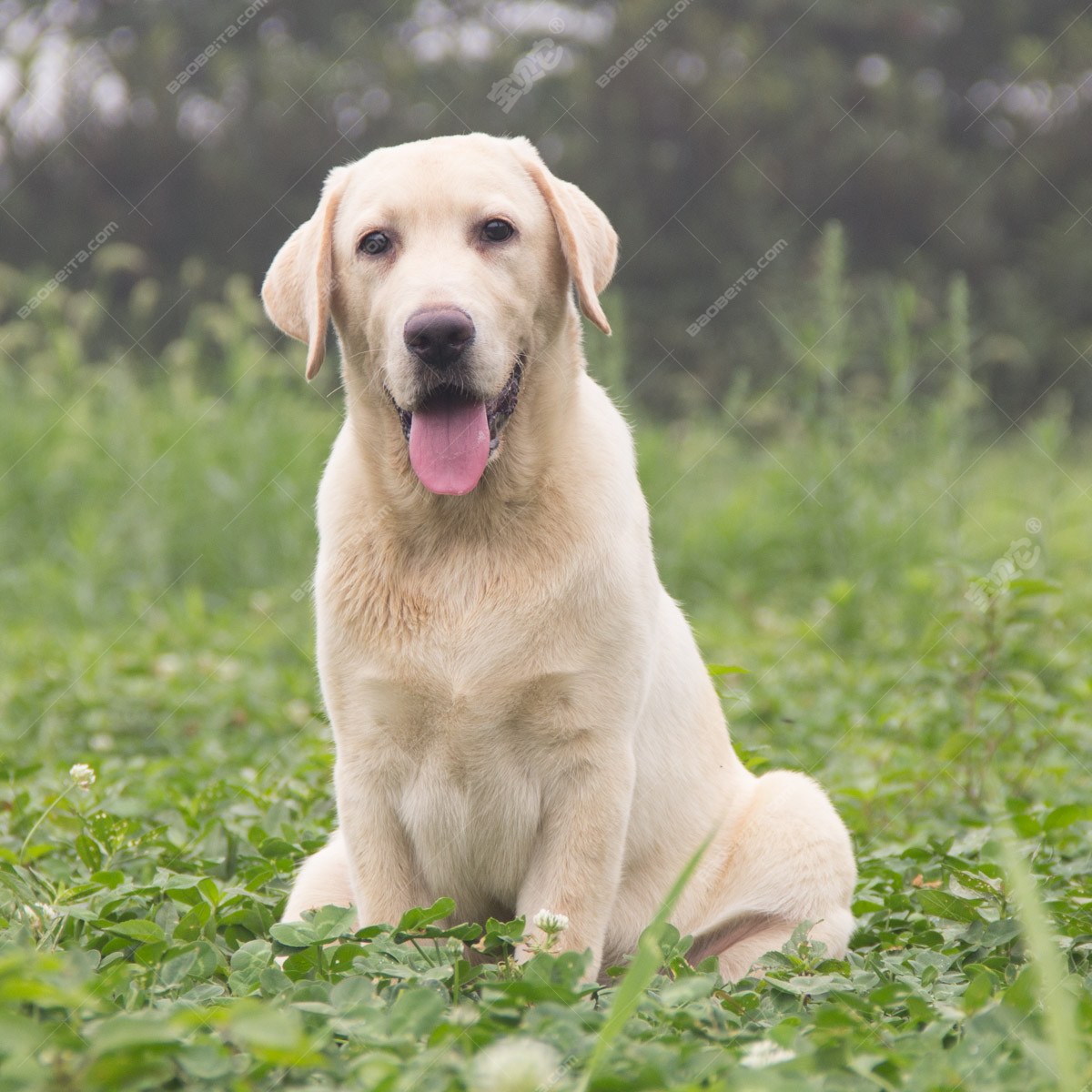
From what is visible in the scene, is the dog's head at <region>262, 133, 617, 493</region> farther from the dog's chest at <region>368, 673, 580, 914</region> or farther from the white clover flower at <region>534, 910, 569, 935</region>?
the white clover flower at <region>534, 910, 569, 935</region>

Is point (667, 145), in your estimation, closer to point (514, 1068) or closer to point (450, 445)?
point (450, 445)

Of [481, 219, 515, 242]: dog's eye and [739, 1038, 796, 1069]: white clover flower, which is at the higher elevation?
[481, 219, 515, 242]: dog's eye

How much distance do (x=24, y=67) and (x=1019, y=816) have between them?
12610mm

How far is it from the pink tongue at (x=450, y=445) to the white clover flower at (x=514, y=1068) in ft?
3.89

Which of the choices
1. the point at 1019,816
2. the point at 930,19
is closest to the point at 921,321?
the point at 930,19

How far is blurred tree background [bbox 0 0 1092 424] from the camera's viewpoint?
17438mm

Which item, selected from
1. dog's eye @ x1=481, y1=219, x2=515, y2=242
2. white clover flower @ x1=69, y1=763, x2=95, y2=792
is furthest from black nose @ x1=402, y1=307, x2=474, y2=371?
white clover flower @ x1=69, y1=763, x2=95, y2=792

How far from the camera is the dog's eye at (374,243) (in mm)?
2684

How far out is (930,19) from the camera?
66.0ft

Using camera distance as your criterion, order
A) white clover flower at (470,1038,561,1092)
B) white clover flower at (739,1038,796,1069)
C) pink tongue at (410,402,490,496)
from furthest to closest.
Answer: pink tongue at (410,402,490,496) → white clover flower at (739,1038,796,1069) → white clover flower at (470,1038,561,1092)

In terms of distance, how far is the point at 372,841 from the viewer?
2.56m

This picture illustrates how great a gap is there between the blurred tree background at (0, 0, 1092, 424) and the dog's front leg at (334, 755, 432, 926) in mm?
13657

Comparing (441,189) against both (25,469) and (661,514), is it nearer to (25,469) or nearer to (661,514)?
(661,514)

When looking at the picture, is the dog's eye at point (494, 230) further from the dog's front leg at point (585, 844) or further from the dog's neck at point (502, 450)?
the dog's front leg at point (585, 844)
